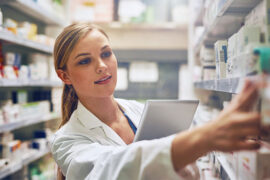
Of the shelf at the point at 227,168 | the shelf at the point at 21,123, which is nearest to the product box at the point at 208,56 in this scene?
the shelf at the point at 227,168

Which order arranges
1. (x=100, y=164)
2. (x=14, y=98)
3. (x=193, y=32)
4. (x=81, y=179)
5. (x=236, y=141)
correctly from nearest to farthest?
(x=236, y=141), (x=100, y=164), (x=81, y=179), (x=14, y=98), (x=193, y=32)

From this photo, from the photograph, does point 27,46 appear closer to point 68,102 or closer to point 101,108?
point 68,102

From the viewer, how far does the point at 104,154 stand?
3.03ft

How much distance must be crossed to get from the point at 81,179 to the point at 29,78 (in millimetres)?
1997

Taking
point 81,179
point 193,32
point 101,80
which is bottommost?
point 81,179

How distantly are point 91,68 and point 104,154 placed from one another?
1.57 ft

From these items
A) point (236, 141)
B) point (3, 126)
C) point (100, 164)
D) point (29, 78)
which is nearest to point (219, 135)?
point (236, 141)

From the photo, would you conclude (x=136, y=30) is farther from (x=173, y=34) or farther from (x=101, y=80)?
(x=101, y=80)

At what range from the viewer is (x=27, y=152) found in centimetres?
278

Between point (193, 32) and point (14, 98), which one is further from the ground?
point (193, 32)

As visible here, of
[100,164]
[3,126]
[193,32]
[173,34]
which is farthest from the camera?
[173,34]

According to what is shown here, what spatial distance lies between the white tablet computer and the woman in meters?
0.12

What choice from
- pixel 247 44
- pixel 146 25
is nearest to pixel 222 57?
pixel 247 44

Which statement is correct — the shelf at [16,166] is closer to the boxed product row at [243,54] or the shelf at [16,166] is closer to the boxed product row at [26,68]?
the boxed product row at [26,68]
